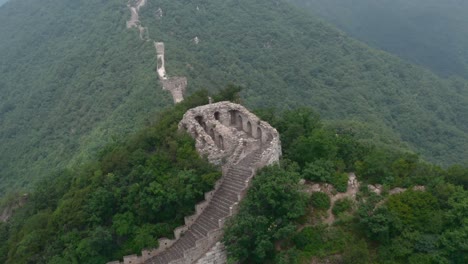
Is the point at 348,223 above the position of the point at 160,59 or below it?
above

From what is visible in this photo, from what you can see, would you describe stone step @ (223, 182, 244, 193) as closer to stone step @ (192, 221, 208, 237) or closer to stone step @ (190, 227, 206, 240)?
stone step @ (192, 221, 208, 237)

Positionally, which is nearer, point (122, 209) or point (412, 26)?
point (122, 209)

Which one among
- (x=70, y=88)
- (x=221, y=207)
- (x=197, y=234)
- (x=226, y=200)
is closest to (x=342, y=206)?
(x=226, y=200)

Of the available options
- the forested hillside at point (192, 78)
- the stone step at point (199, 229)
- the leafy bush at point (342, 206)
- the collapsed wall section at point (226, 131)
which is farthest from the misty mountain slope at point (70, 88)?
the leafy bush at point (342, 206)

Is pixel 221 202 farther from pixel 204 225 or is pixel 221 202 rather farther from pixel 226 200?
pixel 204 225

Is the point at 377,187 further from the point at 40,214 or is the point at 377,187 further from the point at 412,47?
the point at 412,47

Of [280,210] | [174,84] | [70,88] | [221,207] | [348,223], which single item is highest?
[280,210]
